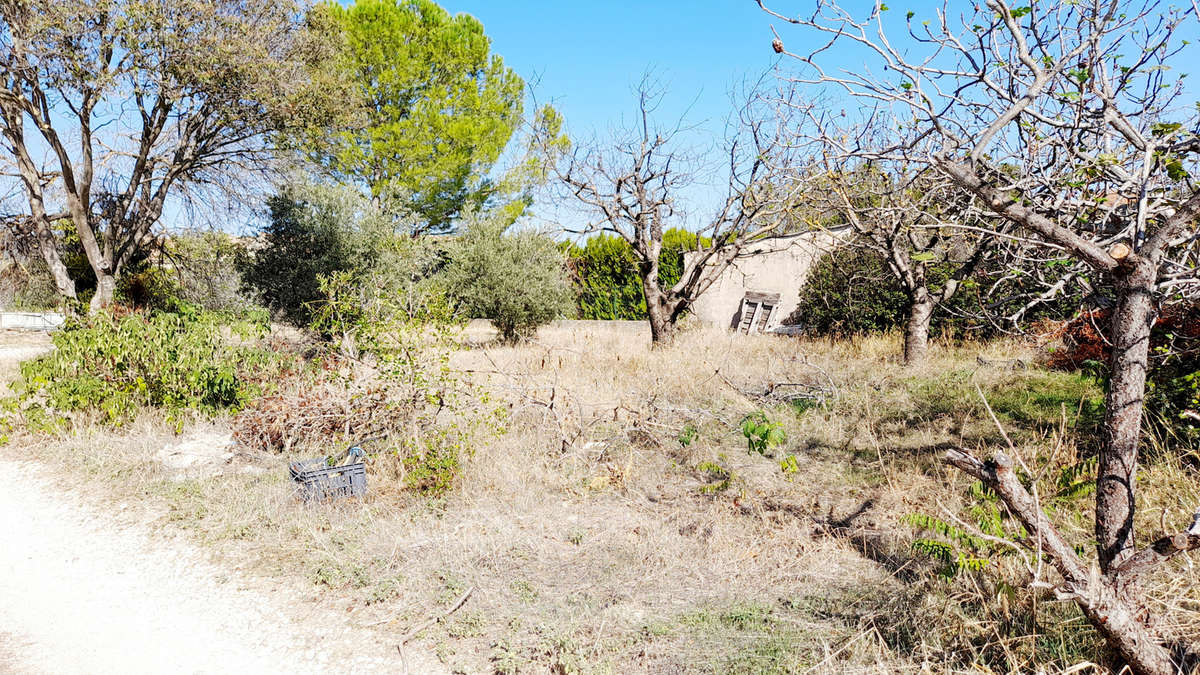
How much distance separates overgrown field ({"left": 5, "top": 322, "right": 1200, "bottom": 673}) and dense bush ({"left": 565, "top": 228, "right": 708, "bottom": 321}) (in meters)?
11.7

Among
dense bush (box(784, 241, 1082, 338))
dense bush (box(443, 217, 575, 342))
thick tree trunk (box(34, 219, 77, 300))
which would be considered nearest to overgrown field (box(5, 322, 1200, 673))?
dense bush (box(784, 241, 1082, 338))

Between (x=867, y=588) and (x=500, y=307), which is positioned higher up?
(x=500, y=307)

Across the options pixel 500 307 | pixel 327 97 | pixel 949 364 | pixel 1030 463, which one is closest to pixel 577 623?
pixel 1030 463

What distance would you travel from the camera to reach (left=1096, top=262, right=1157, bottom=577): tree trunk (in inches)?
95.2

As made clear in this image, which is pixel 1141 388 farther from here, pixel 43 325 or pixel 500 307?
pixel 43 325

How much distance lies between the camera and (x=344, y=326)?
5.76 m

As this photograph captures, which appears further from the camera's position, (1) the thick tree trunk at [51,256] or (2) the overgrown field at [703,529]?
(1) the thick tree trunk at [51,256]

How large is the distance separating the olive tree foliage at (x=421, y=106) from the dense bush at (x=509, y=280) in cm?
599

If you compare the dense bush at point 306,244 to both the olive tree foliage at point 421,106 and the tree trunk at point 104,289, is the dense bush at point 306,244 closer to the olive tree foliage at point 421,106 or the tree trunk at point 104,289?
the tree trunk at point 104,289

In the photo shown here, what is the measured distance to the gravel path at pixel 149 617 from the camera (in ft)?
9.82

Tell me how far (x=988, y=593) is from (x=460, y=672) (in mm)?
2272

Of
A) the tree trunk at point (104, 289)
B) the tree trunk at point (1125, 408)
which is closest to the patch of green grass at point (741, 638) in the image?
the tree trunk at point (1125, 408)

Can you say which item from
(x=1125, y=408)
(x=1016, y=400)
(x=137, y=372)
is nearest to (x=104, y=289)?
(x=137, y=372)

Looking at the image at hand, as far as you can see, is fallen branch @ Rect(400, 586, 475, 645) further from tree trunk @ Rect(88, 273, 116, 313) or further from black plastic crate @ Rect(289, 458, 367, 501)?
tree trunk @ Rect(88, 273, 116, 313)
